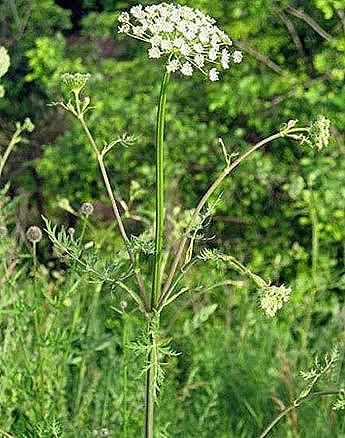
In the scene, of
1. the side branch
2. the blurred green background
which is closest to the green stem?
the blurred green background

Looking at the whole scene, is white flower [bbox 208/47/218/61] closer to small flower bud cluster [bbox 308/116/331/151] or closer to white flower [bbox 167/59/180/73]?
white flower [bbox 167/59/180/73]

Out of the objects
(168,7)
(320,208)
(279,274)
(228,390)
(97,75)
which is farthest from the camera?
(97,75)

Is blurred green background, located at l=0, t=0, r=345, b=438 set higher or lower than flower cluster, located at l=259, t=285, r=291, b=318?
lower

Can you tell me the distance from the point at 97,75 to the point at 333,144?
1304mm

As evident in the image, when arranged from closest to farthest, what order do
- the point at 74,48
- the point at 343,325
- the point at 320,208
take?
the point at 343,325 < the point at 320,208 < the point at 74,48

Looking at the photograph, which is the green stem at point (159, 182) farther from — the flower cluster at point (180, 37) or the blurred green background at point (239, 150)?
the blurred green background at point (239, 150)

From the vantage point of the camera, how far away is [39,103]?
5965mm

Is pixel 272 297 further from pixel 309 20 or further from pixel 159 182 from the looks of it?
pixel 309 20

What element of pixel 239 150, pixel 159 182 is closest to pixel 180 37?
pixel 159 182

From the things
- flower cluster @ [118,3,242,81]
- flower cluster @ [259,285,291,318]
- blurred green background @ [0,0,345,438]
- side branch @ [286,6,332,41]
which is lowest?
blurred green background @ [0,0,345,438]

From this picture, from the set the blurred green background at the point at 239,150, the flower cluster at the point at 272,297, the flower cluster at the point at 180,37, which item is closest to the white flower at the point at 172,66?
the flower cluster at the point at 180,37

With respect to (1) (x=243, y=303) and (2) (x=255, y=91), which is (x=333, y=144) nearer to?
(2) (x=255, y=91)

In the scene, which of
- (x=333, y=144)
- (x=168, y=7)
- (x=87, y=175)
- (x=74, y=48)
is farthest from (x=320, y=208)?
(x=168, y=7)

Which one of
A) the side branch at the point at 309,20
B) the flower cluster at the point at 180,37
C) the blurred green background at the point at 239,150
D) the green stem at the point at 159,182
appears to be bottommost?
the blurred green background at the point at 239,150
